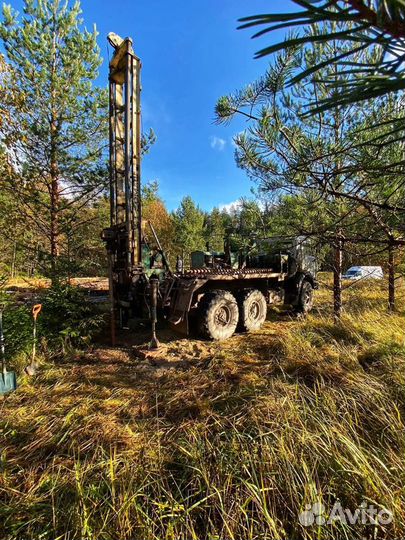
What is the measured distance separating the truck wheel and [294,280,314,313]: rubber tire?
2.86m

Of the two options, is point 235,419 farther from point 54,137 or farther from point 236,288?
point 54,137

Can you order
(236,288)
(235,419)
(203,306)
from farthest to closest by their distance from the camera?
(236,288) → (203,306) → (235,419)

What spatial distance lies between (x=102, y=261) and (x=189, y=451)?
23.0ft

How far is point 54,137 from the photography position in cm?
666

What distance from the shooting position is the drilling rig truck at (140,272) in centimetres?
512

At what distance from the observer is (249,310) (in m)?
6.07

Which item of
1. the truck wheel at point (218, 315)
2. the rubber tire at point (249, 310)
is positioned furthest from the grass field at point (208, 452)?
the rubber tire at point (249, 310)

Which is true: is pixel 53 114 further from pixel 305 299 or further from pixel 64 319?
pixel 305 299

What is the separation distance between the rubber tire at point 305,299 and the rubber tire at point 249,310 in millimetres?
1836

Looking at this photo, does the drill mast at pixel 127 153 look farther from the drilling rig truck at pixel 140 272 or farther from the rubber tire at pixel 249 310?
the rubber tire at pixel 249 310

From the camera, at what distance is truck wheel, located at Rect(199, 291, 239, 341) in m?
5.21

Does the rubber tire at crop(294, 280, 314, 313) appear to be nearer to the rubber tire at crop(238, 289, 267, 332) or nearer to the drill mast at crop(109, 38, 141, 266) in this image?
the rubber tire at crop(238, 289, 267, 332)

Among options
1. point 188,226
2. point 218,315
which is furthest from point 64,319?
point 188,226

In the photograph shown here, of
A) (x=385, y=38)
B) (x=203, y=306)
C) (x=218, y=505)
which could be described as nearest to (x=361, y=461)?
(x=218, y=505)
